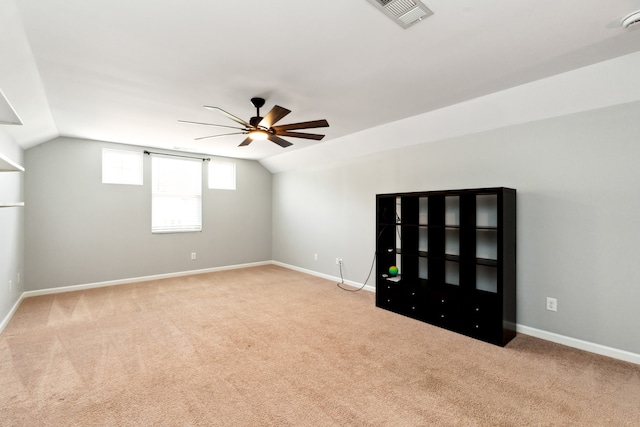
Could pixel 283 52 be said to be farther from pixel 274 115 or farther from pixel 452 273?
pixel 452 273

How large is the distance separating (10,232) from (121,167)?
2.00 metres

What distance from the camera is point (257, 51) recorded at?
231cm

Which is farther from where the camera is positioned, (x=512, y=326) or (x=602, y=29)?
(x=512, y=326)

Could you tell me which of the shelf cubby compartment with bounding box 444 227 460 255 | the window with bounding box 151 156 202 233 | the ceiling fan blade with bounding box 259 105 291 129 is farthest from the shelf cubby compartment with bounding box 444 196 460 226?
the window with bounding box 151 156 202 233

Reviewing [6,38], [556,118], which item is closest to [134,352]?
[6,38]

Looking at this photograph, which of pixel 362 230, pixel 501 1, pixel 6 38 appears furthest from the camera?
pixel 362 230

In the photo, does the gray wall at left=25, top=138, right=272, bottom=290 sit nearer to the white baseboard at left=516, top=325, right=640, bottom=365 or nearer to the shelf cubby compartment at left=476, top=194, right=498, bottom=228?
the shelf cubby compartment at left=476, top=194, right=498, bottom=228

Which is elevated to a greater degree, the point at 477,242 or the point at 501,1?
the point at 501,1

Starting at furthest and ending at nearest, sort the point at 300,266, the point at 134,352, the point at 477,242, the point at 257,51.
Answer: the point at 300,266 < the point at 477,242 < the point at 134,352 < the point at 257,51

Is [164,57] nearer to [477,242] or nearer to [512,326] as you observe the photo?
[477,242]

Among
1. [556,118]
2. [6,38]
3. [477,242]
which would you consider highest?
[6,38]

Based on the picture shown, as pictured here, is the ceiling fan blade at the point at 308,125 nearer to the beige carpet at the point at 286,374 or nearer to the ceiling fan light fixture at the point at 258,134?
the ceiling fan light fixture at the point at 258,134

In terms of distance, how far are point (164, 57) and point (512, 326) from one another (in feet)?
13.6

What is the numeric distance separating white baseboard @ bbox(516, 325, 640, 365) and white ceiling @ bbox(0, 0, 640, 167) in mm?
2515
